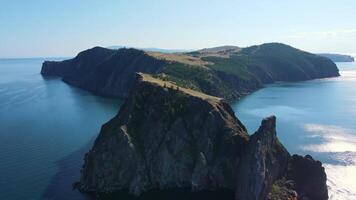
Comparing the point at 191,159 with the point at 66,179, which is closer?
the point at 191,159

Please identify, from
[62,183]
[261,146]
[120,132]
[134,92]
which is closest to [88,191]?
[62,183]

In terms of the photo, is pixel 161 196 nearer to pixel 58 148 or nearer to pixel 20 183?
pixel 20 183

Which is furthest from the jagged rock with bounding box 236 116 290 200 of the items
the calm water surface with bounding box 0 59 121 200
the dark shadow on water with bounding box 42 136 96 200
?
the calm water surface with bounding box 0 59 121 200

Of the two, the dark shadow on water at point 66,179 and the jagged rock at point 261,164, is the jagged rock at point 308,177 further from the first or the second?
the dark shadow on water at point 66,179

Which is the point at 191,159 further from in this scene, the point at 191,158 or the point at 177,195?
the point at 177,195

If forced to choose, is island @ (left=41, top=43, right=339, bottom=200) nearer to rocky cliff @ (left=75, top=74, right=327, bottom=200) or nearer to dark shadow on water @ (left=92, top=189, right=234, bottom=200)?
rocky cliff @ (left=75, top=74, right=327, bottom=200)

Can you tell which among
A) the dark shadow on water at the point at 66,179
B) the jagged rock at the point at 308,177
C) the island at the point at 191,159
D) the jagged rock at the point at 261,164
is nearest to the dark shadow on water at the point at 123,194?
the dark shadow on water at the point at 66,179

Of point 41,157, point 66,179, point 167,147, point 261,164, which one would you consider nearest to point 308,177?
point 261,164
